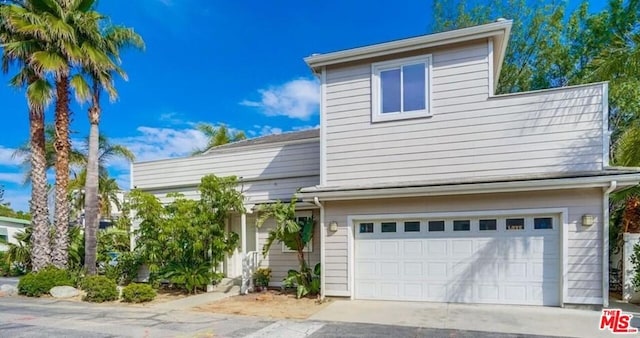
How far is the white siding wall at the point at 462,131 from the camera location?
7.86 metres

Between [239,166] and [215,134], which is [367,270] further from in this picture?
[215,134]

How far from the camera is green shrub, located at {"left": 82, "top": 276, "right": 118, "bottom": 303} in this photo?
979 centimetres

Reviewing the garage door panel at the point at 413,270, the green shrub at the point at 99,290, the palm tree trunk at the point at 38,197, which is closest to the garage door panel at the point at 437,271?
the garage door panel at the point at 413,270

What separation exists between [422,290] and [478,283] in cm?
121

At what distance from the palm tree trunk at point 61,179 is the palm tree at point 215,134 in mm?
13684

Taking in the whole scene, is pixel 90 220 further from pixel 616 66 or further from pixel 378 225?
pixel 616 66

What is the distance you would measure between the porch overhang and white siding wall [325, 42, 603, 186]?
0.31m

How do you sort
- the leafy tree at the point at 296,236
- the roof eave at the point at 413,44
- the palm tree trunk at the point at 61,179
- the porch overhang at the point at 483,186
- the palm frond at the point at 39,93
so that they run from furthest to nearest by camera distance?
the palm tree trunk at the point at 61,179 → the palm frond at the point at 39,93 → the leafy tree at the point at 296,236 → the roof eave at the point at 413,44 → the porch overhang at the point at 483,186

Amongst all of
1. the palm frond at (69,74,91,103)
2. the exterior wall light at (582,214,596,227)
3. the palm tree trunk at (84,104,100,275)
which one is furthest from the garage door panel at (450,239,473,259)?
the palm frond at (69,74,91,103)

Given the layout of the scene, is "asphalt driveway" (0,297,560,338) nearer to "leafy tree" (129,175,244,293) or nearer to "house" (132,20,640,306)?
"leafy tree" (129,175,244,293)

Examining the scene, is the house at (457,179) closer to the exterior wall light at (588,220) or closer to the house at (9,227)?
the exterior wall light at (588,220)

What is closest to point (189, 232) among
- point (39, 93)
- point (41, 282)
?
point (41, 282)

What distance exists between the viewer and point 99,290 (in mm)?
9781

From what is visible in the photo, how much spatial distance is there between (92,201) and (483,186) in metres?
11.0
